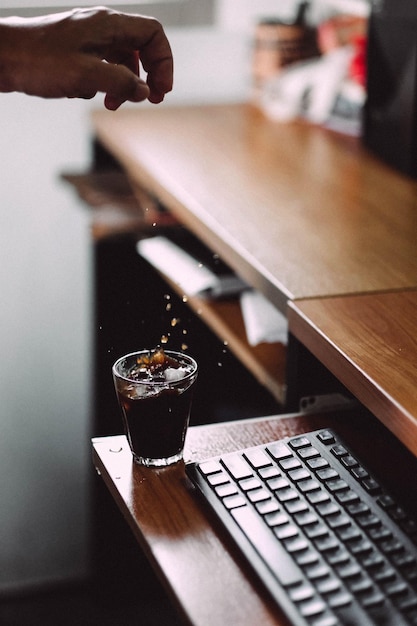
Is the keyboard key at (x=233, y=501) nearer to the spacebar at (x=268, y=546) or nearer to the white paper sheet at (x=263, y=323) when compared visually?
the spacebar at (x=268, y=546)

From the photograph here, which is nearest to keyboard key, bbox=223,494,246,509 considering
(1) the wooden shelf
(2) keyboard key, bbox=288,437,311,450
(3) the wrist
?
(2) keyboard key, bbox=288,437,311,450

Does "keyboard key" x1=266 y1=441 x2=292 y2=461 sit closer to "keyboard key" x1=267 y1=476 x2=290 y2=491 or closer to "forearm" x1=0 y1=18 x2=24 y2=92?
"keyboard key" x1=267 y1=476 x2=290 y2=491

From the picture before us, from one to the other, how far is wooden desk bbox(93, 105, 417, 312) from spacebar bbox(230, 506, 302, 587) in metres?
0.39

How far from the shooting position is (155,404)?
1079 mm

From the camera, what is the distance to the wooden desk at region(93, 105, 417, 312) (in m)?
1.41

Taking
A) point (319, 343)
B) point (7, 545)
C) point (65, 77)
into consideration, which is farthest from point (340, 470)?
point (7, 545)

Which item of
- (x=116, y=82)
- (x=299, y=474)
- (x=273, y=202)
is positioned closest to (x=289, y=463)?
(x=299, y=474)

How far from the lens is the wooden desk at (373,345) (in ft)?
3.34

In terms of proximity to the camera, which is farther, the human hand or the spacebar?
the human hand

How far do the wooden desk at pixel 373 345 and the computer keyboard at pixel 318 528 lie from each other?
0.07m

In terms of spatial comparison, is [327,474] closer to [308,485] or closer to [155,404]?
[308,485]

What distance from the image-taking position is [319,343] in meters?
1.17

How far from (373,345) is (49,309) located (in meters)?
1.71

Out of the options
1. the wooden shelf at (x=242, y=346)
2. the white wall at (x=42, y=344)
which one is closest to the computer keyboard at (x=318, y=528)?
the wooden shelf at (x=242, y=346)
